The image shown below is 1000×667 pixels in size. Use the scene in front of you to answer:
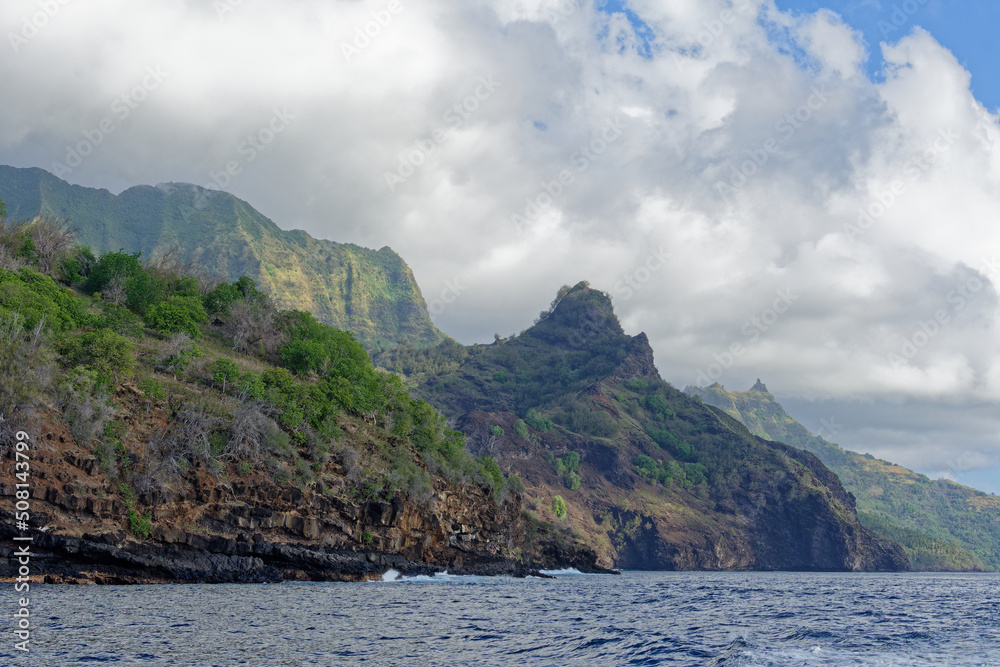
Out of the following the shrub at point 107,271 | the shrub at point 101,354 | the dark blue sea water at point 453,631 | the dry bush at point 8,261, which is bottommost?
the dark blue sea water at point 453,631

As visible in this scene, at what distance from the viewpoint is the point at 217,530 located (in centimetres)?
6322

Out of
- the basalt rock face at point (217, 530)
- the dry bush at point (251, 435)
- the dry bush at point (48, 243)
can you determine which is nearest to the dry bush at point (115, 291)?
the dry bush at point (48, 243)

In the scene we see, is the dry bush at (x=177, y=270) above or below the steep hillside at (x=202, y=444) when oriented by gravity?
above

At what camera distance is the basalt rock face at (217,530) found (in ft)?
164

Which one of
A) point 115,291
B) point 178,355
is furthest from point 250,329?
point 178,355

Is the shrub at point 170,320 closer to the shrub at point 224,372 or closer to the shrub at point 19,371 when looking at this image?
the shrub at point 224,372

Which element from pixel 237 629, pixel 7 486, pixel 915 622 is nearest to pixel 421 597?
pixel 237 629

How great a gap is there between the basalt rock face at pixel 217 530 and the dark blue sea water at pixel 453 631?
5.15 metres

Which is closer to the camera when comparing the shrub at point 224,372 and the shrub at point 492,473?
the shrub at point 224,372

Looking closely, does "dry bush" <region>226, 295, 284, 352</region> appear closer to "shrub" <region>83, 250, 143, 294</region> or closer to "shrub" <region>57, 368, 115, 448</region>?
"shrub" <region>83, 250, 143, 294</region>

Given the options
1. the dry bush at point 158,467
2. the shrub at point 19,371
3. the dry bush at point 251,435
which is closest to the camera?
the shrub at point 19,371

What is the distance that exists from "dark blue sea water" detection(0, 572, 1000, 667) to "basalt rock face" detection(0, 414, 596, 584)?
5.15m

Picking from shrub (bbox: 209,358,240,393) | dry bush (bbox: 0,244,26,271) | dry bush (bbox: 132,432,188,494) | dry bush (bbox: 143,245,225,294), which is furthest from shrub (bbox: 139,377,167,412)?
dry bush (bbox: 143,245,225,294)

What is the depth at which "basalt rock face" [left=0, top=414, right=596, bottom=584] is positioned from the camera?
50.1 m
